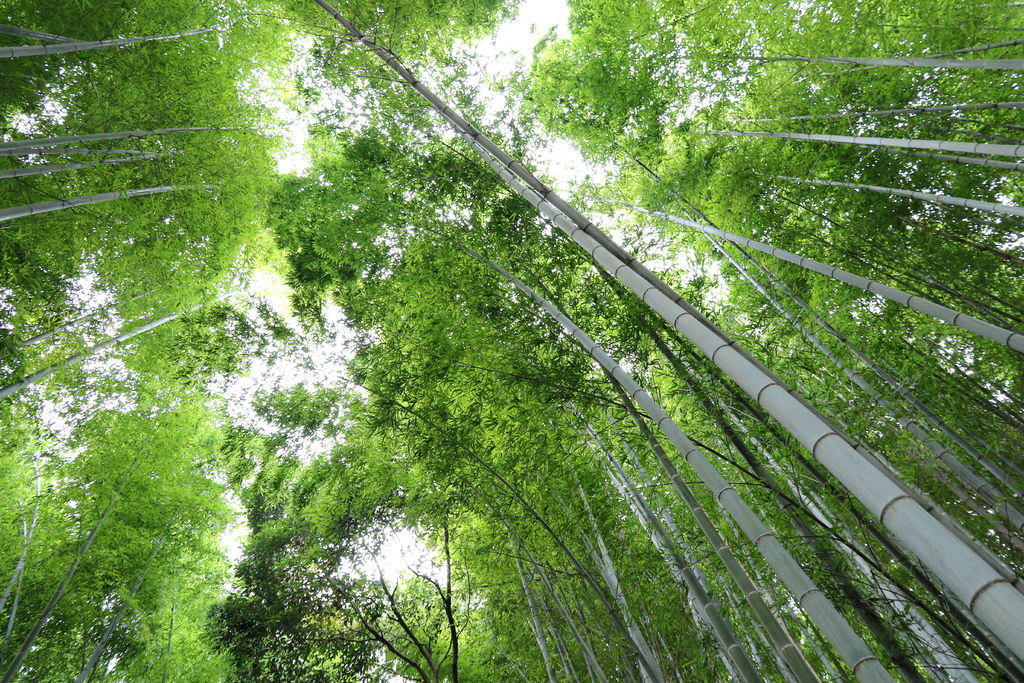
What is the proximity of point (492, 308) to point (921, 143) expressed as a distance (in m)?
3.00

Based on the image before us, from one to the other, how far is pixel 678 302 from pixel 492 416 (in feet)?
7.84

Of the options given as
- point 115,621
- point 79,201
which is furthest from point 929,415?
point 115,621

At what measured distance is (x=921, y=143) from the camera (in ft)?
10.0

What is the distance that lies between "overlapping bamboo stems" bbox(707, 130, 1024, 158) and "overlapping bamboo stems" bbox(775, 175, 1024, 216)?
28 cm

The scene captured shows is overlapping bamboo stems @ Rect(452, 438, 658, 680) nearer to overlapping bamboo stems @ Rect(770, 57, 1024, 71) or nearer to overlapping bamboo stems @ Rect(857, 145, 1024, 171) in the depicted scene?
overlapping bamboo stems @ Rect(770, 57, 1024, 71)

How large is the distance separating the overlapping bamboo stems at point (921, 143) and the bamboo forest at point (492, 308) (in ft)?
0.24

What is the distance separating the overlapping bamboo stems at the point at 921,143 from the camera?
7.89 ft

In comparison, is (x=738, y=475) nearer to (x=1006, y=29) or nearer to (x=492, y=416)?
(x=492, y=416)

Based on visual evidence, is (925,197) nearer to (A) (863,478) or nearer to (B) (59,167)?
(A) (863,478)

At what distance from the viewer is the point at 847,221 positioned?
4.02 metres

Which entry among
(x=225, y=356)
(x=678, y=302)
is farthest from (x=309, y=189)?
(x=678, y=302)

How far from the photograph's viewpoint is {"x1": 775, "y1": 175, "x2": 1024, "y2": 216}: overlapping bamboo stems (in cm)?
273

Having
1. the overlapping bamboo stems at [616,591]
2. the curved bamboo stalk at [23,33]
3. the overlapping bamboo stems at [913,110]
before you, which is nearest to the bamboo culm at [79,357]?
the curved bamboo stalk at [23,33]

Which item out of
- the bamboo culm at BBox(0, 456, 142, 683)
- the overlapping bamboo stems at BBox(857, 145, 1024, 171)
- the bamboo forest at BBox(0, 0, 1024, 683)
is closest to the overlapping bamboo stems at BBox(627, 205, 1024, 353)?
the bamboo forest at BBox(0, 0, 1024, 683)
